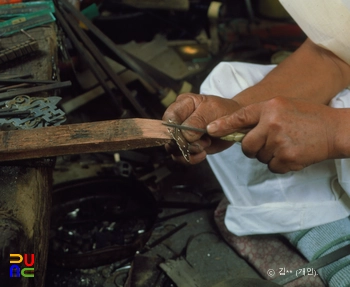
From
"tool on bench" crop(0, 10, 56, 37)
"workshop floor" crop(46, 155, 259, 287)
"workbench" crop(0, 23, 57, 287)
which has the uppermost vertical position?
"tool on bench" crop(0, 10, 56, 37)

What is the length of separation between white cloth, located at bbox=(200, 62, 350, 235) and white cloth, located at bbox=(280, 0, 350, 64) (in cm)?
21

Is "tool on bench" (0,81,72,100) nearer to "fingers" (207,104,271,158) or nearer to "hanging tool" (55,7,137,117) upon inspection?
"fingers" (207,104,271,158)

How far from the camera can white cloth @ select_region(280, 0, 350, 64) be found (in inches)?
56.1

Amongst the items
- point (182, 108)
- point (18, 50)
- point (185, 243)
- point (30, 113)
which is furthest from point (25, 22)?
point (185, 243)

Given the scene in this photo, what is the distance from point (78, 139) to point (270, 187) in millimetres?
867

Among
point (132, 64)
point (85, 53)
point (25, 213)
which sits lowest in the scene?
point (132, 64)

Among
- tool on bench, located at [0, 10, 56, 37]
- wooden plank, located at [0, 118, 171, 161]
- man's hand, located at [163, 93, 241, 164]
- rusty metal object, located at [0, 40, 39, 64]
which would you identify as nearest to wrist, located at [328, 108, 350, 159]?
man's hand, located at [163, 93, 241, 164]

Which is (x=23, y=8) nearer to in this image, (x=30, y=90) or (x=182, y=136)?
(x=30, y=90)

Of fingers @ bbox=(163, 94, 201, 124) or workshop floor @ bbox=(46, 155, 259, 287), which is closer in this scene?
fingers @ bbox=(163, 94, 201, 124)

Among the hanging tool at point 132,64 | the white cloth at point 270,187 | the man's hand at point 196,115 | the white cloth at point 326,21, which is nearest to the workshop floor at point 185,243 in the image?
the white cloth at point 270,187

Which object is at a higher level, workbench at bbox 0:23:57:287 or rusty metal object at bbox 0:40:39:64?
rusty metal object at bbox 0:40:39:64

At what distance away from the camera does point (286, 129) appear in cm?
120

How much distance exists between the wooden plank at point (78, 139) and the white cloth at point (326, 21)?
0.75 metres

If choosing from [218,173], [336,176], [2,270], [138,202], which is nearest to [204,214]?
[138,202]
